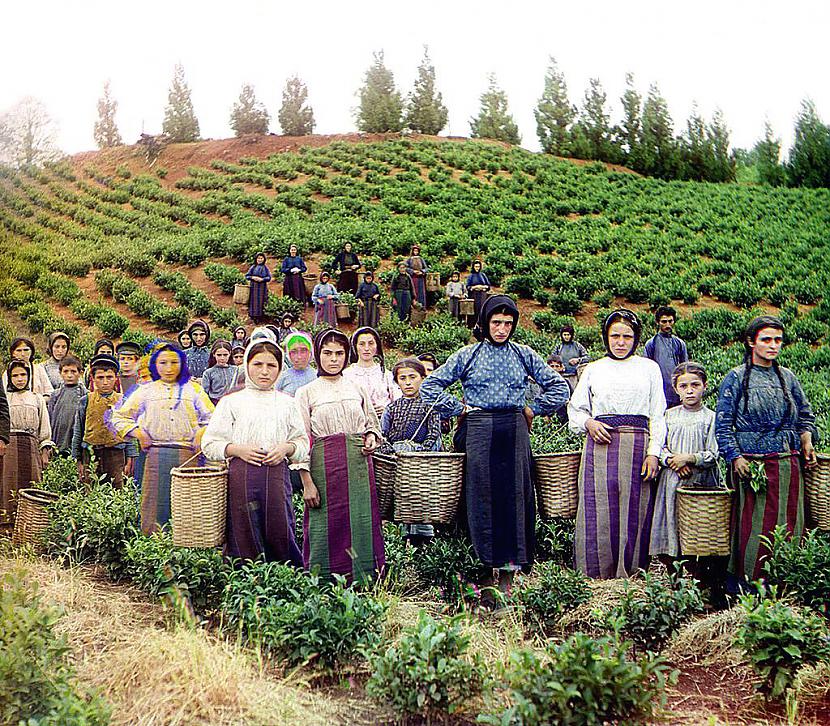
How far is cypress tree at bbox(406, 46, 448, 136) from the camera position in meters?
20.3

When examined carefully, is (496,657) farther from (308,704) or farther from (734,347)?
(734,347)

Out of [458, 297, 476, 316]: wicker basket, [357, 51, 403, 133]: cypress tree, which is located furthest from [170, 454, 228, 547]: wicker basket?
[357, 51, 403, 133]: cypress tree

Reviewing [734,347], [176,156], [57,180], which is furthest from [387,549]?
[176,156]

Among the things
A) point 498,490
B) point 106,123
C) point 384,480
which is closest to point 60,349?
point 384,480

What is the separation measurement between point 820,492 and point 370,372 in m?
2.95

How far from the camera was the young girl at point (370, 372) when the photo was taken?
561 centimetres

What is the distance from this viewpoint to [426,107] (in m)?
22.5

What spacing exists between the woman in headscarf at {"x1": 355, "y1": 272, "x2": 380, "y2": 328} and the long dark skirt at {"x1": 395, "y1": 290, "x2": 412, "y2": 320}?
48.5 inches

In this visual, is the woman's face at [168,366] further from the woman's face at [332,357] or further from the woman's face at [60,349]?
the woman's face at [60,349]

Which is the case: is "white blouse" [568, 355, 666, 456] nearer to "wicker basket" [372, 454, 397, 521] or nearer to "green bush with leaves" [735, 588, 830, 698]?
"wicker basket" [372, 454, 397, 521]

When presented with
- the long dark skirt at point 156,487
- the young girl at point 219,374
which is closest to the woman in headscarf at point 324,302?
the young girl at point 219,374

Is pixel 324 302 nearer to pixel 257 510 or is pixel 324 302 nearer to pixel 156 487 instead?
pixel 156 487

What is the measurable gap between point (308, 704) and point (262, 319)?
477 inches

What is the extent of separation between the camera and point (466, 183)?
81.8 feet
